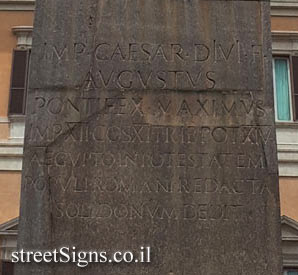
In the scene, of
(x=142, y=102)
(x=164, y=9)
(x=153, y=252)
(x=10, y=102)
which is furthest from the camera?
(x=10, y=102)

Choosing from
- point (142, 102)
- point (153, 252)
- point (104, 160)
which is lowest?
point (153, 252)

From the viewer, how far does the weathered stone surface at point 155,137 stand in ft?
13.7

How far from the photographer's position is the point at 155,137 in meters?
4.38

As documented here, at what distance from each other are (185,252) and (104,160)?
777 millimetres

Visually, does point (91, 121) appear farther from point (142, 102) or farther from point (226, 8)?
point (226, 8)

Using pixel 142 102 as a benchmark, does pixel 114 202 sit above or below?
below

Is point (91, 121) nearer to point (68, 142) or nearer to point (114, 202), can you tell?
point (68, 142)

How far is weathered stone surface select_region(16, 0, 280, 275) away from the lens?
4.16 meters

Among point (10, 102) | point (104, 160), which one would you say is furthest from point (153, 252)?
point (10, 102)

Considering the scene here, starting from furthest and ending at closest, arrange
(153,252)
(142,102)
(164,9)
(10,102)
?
(10,102), (164,9), (142,102), (153,252)

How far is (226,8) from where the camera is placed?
15.8 feet

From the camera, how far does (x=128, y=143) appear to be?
171 inches

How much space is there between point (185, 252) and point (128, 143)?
2.59 feet

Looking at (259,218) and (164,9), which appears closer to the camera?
(259,218)
